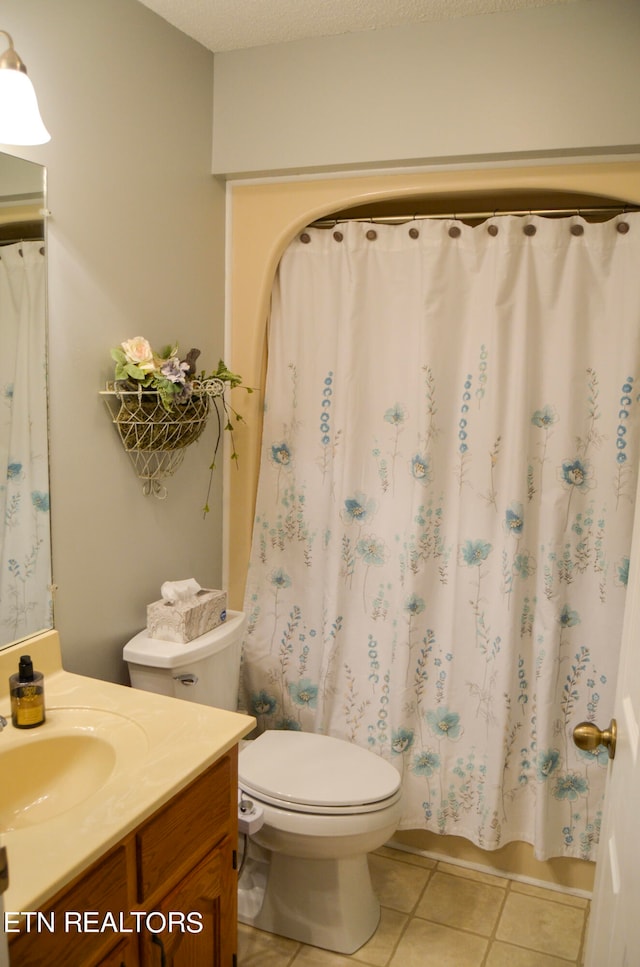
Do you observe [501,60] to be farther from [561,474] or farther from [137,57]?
[561,474]

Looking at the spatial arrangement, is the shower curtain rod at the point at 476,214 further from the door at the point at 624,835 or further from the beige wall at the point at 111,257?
the door at the point at 624,835

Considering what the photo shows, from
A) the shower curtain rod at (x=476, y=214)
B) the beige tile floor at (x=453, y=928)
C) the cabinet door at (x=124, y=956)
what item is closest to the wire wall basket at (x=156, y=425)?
the shower curtain rod at (x=476, y=214)

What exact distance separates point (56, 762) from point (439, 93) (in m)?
1.90

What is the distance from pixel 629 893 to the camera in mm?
1064

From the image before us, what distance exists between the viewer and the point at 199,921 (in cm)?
149

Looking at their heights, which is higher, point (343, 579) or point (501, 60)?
point (501, 60)

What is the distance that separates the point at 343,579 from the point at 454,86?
1448 mm

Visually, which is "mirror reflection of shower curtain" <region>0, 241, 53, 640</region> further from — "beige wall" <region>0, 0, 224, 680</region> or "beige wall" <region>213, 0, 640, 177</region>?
"beige wall" <region>213, 0, 640, 177</region>

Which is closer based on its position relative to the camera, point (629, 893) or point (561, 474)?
point (629, 893)

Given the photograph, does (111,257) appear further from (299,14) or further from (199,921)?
(199,921)

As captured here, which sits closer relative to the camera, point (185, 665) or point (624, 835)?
point (624, 835)

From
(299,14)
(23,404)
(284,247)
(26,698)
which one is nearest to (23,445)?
A: (23,404)

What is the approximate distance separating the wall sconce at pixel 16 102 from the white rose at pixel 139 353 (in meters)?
0.59

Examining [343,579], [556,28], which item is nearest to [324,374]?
[343,579]
